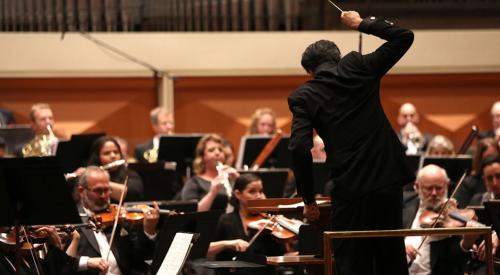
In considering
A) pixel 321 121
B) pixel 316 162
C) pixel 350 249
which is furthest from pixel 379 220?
pixel 316 162

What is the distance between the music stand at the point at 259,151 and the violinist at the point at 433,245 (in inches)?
63.5

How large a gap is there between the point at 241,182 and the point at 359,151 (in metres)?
2.43

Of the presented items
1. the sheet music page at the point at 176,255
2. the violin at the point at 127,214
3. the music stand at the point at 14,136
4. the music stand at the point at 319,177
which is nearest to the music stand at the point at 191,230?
the sheet music page at the point at 176,255

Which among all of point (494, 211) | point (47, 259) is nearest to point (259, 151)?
point (47, 259)

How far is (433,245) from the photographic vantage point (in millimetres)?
6637

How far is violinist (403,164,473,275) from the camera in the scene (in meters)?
6.62

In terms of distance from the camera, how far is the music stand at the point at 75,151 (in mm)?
7695

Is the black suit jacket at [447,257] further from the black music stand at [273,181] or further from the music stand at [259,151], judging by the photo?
the music stand at [259,151]

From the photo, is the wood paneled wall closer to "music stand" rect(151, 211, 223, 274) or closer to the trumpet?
the trumpet

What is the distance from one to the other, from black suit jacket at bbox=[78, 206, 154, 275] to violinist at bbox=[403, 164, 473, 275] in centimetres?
159

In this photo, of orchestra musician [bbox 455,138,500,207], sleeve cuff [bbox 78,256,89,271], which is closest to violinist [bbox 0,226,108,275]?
sleeve cuff [bbox 78,256,89,271]

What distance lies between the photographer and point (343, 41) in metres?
10.1

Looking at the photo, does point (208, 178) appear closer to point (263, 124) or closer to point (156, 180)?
point (156, 180)

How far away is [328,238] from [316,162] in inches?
119
